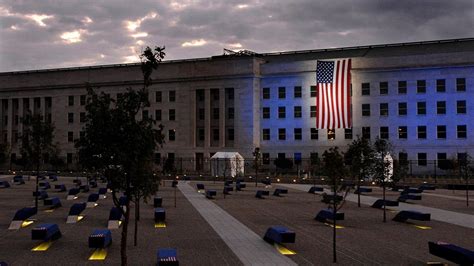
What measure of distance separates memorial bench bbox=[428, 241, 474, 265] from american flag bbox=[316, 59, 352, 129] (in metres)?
51.5

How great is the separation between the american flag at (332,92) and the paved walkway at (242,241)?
128ft

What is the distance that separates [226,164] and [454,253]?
50.2m

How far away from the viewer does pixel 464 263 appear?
520 inches

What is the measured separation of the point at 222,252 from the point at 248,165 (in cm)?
6064

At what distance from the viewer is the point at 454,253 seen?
539 inches

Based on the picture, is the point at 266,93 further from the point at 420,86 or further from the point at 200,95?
the point at 420,86

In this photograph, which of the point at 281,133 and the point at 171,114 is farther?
the point at 171,114

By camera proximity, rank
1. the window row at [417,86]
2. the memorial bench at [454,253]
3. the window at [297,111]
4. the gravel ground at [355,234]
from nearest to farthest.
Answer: the memorial bench at [454,253], the gravel ground at [355,234], the window row at [417,86], the window at [297,111]

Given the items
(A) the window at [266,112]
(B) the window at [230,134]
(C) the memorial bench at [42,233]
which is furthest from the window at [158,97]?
(C) the memorial bench at [42,233]

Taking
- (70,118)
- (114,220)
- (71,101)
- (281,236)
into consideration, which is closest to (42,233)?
(114,220)

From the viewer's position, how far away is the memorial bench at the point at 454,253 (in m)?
13.1

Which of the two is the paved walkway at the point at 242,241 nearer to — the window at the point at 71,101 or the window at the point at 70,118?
the window at the point at 70,118

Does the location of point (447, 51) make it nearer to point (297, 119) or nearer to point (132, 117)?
point (297, 119)

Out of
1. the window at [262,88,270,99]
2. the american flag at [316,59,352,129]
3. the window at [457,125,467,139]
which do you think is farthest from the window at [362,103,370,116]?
the window at [262,88,270,99]
